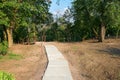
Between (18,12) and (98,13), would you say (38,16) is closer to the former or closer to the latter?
(18,12)

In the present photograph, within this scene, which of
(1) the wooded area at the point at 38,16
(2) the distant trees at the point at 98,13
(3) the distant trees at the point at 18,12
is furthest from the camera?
(2) the distant trees at the point at 98,13

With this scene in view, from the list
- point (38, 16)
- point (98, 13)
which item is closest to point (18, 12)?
point (38, 16)

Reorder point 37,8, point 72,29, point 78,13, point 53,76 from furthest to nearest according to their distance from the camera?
point 72,29
point 78,13
point 37,8
point 53,76

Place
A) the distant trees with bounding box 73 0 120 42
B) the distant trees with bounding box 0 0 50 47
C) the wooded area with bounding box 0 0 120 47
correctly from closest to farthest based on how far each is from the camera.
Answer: the distant trees with bounding box 0 0 50 47, the wooded area with bounding box 0 0 120 47, the distant trees with bounding box 73 0 120 42

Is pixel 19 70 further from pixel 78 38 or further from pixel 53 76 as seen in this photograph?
pixel 78 38

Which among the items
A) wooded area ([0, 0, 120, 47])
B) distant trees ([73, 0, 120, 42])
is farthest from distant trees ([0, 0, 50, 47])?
distant trees ([73, 0, 120, 42])

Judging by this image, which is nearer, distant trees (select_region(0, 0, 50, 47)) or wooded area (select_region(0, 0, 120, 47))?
distant trees (select_region(0, 0, 50, 47))

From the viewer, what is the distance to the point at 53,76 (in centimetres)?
1293

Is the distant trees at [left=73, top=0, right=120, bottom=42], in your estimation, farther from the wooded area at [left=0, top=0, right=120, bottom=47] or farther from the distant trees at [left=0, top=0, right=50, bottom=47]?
the distant trees at [left=0, top=0, right=50, bottom=47]

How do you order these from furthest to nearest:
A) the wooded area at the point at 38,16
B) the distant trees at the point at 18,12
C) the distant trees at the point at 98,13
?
the distant trees at the point at 98,13 → the wooded area at the point at 38,16 → the distant trees at the point at 18,12

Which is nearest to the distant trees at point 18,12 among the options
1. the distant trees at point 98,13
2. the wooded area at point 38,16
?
the wooded area at point 38,16

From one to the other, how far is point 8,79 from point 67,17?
52551 mm

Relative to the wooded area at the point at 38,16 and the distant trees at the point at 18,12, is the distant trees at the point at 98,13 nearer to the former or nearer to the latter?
the wooded area at the point at 38,16

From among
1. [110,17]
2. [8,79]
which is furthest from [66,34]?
[8,79]
